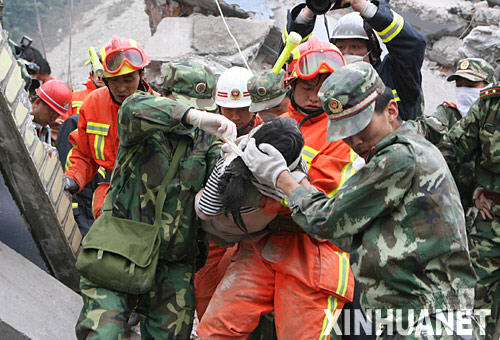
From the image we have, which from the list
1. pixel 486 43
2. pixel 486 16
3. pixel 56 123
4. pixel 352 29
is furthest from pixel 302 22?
pixel 486 16

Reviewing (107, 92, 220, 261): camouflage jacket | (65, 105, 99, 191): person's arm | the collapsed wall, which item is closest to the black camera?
Result: (107, 92, 220, 261): camouflage jacket

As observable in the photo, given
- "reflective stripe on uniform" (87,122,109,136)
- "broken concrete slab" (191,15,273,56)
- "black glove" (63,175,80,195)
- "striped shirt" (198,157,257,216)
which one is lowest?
"broken concrete slab" (191,15,273,56)

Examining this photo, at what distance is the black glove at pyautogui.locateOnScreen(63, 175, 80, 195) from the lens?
4281 millimetres

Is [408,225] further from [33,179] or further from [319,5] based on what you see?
[33,179]

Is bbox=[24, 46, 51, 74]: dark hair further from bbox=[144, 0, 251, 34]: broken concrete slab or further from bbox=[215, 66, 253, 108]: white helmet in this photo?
bbox=[215, 66, 253, 108]: white helmet

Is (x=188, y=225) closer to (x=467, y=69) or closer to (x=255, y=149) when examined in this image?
(x=255, y=149)

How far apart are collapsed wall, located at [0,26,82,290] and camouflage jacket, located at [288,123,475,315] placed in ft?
8.59

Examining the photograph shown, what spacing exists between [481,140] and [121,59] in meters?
2.64

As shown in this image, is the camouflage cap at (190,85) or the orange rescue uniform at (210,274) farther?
the orange rescue uniform at (210,274)

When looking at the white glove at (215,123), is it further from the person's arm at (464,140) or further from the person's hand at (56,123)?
the person's hand at (56,123)

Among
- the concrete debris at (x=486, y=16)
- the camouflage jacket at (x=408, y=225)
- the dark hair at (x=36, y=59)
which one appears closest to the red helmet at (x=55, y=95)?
the dark hair at (x=36, y=59)

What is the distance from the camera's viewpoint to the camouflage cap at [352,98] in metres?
Result: 2.56

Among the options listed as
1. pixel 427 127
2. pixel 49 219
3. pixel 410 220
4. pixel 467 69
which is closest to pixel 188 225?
pixel 410 220

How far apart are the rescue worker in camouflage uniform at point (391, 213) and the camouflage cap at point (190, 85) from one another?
3.08 feet
